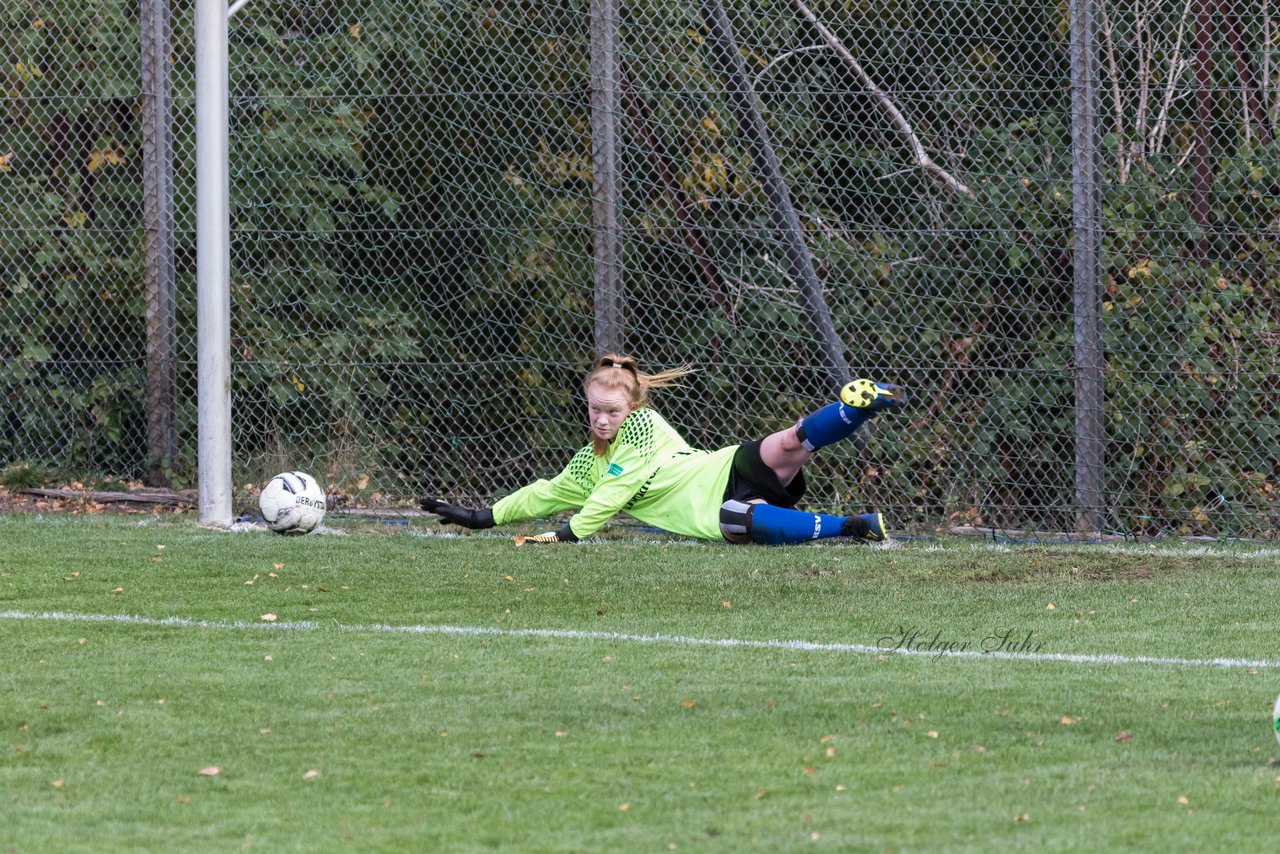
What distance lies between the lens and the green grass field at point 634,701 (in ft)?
11.8

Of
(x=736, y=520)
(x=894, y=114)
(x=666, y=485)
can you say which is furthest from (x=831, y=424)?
(x=894, y=114)

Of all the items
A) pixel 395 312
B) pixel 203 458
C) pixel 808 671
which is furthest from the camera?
pixel 395 312

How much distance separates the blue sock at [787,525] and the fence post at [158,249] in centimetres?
388

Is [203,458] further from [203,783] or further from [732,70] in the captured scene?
[203,783]

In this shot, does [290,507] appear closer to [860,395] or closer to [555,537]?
[555,537]

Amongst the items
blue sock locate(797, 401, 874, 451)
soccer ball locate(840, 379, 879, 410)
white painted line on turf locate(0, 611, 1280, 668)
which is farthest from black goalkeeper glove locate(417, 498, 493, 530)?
white painted line on turf locate(0, 611, 1280, 668)

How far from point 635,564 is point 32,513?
399cm

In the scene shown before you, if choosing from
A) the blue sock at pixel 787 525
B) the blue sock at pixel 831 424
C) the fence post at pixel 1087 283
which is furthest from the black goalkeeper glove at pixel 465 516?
the fence post at pixel 1087 283

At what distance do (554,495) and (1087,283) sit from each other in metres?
2.90

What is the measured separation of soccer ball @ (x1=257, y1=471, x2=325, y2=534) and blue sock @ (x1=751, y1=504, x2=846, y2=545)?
2.14m

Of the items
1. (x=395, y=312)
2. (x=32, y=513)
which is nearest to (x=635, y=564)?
(x=395, y=312)

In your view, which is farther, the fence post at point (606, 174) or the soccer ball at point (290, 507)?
the fence post at point (606, 174)

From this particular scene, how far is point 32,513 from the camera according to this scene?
32.0 ft

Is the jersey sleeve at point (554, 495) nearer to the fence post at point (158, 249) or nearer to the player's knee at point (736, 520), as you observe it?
the player's knee at point (736, 520)
